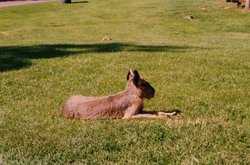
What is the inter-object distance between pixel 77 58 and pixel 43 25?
20.1 metres

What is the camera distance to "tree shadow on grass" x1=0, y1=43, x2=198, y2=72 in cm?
1577

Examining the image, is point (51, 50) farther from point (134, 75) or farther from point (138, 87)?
point (134, 75)

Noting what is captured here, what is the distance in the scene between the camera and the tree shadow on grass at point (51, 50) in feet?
51.7

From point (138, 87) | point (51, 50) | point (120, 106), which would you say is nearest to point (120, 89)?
point (138, 87)

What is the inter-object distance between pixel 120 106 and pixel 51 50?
1013 centimetres

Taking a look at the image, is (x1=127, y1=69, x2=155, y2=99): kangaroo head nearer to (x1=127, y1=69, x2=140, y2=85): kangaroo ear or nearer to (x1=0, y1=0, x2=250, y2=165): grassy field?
(x1=127, y1=69, x2=140, y2=85): kangaroo ear

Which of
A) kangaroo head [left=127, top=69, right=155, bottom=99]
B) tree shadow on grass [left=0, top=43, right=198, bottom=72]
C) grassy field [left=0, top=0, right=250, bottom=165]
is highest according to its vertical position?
kangaroo head [left=127, top=69, right=155, bottom=99]

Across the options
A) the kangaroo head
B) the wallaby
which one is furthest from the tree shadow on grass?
the kangaroo head

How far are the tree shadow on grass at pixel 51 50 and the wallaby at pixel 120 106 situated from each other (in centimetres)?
632

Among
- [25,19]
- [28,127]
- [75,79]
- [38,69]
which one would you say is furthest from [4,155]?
[25,19]

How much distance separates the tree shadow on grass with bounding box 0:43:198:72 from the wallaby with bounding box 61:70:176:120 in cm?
632

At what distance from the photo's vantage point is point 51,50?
60.2 feet

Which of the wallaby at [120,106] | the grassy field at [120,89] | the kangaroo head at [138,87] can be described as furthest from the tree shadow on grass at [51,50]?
the kangaroo head at [138,87]

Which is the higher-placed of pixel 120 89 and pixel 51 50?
pixel 120 89
